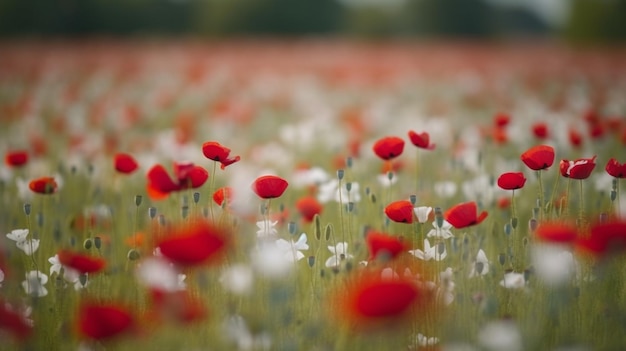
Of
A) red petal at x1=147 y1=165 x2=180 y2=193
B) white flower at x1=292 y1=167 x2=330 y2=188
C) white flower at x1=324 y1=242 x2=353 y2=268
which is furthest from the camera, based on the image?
white flower at x1=292 y1=167 x2=330 y2=188

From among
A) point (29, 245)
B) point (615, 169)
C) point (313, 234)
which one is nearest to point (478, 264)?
point (615, 169)

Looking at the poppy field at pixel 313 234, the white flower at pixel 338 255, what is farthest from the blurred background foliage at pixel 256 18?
the white flower at pixel 338 255

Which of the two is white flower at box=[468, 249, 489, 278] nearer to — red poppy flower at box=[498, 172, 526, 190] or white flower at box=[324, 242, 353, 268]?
red poppy flower at box=[498, 172, 526, 190]

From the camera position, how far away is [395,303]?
1.16 metres

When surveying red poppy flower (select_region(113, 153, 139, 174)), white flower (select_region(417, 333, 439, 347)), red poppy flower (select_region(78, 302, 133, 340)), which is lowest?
white flower (select_region(417, 333, 439, 347))

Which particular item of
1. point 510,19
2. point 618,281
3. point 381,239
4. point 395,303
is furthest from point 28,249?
point 510,19

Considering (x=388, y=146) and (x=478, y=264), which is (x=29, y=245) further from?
(x=478, y=264)

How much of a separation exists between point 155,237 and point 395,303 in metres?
1.24

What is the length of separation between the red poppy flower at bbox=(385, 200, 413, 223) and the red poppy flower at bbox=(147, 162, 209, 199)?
598 mm

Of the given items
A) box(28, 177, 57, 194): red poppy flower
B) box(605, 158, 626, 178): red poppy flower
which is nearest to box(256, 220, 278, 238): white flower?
box(28, 177, 57, 194): red poppy flower

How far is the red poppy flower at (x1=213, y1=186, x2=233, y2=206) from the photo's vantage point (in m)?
1.99

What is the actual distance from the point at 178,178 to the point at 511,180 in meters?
1.05

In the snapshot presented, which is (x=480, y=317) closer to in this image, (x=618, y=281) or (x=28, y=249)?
(x=618, y=281)

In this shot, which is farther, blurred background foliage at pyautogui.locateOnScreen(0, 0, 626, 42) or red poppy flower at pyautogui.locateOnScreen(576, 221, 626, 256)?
blurred background foliage at pyautogui.locateOnScreen(0, 0, 626, 42)
